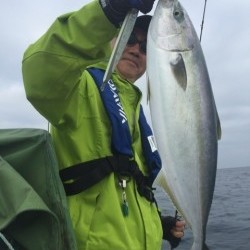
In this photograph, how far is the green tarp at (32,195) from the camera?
2.41 meters

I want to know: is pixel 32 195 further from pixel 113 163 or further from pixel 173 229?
pixel 173 229

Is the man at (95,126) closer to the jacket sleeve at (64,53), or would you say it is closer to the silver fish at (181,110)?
the jacket sleeve at (64,53)

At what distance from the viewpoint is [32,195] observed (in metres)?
2.44

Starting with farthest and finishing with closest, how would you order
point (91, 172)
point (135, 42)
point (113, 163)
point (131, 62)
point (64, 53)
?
point (131, 62) < point (135, 42) < point (113, 163) < point (91, 172) < point (64, 53)

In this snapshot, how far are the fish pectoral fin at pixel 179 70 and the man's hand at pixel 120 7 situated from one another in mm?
333

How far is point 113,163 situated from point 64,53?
37.1 inches

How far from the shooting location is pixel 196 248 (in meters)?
2.96

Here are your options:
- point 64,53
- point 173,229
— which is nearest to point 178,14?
point 64,53

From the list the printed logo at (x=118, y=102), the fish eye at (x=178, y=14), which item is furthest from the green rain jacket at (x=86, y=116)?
the fish eye at (x=178, y=14)

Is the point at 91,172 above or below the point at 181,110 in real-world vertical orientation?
below

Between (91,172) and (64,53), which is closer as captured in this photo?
(64,53)

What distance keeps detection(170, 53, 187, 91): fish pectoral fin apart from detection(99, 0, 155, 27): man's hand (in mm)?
333

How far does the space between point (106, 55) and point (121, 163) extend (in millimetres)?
865

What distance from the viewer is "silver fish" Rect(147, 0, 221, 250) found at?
103 inches
